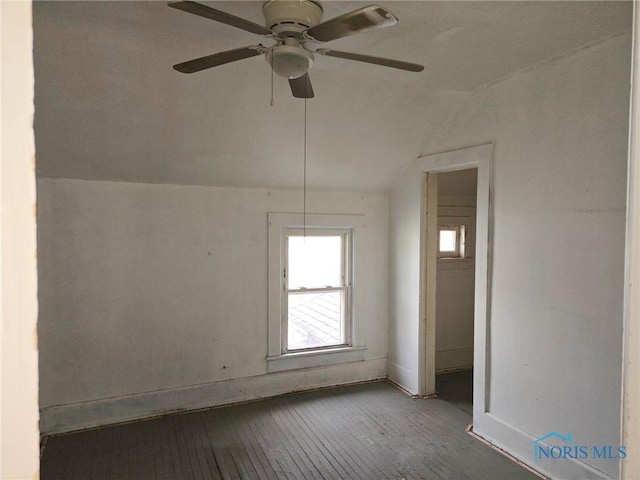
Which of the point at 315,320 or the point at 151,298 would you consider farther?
the point at 315,320

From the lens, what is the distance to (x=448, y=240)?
4836 mm

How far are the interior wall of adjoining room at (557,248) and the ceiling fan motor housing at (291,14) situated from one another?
5.73ft

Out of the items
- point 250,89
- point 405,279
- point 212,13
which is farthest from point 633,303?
point 405,279

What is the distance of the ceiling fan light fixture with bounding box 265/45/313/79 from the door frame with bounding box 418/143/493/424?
1821 mm

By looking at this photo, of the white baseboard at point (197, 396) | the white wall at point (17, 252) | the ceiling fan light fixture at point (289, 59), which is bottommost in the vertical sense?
the white baseboard at point (197, 396)

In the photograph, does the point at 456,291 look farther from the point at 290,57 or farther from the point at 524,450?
the point at 290,57

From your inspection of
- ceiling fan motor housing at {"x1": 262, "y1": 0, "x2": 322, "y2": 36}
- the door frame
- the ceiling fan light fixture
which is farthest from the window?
ceiling fan motor housing at {"x1": 262, "y1": 0, "x2": 322, "y2": 36}

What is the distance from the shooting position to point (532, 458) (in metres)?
2.81

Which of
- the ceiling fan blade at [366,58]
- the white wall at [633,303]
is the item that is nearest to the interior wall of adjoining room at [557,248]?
the ceiling fan blade at [366,58]

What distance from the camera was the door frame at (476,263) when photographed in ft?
10.4

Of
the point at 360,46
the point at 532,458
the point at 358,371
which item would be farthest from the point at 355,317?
the point at 360,46

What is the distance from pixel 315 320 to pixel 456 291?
1705mm

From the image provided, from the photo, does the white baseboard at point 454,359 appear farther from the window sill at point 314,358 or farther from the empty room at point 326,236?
the window sill at point 314,358

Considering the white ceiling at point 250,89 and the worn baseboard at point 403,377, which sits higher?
the white ceiling at point 250,89
